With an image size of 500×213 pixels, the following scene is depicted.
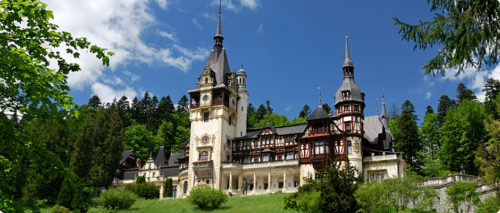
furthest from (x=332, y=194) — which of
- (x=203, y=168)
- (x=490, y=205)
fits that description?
(x=203, y=168)

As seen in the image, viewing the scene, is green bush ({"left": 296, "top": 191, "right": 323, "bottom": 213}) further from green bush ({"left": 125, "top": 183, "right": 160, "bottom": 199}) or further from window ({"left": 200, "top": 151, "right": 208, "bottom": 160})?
green bush ({"left": 125, "top": 183, "right": 160, "bottom": 199})

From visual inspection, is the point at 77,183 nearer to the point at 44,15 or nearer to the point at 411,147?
the point at 44,15

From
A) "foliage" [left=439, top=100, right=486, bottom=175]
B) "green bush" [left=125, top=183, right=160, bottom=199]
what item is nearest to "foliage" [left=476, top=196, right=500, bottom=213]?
"foliage" [left=439, top=100, right=486, bottom=175]

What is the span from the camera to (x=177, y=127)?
87.9 meters

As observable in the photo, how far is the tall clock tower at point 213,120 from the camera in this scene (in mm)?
59219

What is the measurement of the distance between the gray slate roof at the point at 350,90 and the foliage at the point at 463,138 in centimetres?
1456

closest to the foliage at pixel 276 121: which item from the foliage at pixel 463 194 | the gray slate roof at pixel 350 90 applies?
the gray slate roof at pixel 350 90

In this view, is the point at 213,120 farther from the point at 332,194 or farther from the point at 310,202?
the point at 332,194

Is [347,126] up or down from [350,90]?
down

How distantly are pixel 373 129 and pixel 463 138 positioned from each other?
11.4 m

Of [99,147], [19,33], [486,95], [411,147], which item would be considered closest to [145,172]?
[99,147]

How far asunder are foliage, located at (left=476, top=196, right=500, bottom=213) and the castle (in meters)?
15.2

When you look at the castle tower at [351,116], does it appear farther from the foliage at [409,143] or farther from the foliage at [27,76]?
the foliage at [27,76]

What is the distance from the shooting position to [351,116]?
178ft
